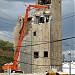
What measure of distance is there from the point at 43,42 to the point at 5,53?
30780 mm

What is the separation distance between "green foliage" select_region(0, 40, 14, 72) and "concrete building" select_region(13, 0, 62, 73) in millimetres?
21352

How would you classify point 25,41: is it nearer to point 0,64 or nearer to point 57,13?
point 57,13

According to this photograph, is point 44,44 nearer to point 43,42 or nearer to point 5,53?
point 43,42

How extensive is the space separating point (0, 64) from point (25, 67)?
72.5 ft

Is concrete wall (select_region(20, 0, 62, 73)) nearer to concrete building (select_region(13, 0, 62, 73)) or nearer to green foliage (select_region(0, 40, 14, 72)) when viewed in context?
concrete building (select_region(13, 0, 62, 73))

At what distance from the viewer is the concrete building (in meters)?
68.1

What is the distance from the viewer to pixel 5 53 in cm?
9750

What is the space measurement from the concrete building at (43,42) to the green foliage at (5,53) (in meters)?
21.4

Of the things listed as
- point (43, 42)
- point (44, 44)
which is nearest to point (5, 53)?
point (43, 42)

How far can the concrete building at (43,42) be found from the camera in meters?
68.1

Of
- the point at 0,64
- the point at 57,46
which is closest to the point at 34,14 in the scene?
the point at 57,46

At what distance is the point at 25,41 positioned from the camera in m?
70.6

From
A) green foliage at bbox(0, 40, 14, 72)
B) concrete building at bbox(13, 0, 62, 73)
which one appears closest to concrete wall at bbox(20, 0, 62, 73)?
concrete building at bbox(13, 0, 62, 73)

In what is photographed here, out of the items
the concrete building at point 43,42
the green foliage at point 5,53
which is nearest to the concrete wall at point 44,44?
the concrete building at point 43,42
